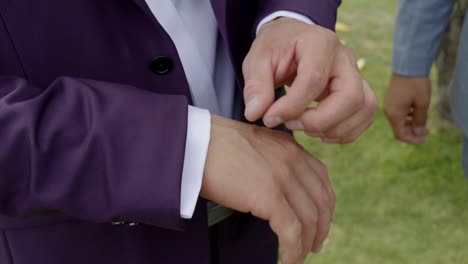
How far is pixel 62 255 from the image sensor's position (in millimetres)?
1035

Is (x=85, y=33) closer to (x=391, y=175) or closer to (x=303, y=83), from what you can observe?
(x=303, y=83)

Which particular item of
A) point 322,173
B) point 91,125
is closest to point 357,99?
point 322,173

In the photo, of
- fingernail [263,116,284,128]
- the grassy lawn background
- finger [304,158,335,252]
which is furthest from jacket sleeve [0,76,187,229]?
the grassy lawn background

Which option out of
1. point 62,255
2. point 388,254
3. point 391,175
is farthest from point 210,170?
point 391,175

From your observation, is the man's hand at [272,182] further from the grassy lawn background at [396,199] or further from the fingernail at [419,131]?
the grassy lawn background at [396,199]

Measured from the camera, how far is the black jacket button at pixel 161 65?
94cm

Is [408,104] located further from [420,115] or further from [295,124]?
[295,124]

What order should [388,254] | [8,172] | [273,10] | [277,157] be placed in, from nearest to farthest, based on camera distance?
[8,172]
[277,157]
[273,10]
[388,254]

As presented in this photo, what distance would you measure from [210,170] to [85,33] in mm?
297

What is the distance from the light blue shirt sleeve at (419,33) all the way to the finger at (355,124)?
36.6 inches

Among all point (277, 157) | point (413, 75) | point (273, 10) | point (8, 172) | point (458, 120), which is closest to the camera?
point (8, 172)

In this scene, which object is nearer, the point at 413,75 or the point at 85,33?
the point at 85,33

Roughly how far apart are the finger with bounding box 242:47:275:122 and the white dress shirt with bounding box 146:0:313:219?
0.07 meters

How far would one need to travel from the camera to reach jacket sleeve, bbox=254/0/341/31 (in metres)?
1.00
